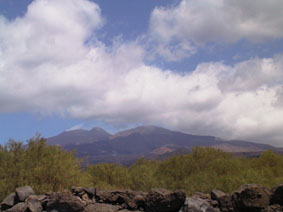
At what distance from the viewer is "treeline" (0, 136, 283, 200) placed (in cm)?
2372

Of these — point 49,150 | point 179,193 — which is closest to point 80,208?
point 179,193

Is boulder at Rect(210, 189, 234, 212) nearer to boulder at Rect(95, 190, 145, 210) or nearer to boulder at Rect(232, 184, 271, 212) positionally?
boulder at Rect(232, 184, 271, 212)

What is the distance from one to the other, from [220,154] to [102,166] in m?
19.9

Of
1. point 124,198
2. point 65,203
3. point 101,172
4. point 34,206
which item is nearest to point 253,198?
point 124,198

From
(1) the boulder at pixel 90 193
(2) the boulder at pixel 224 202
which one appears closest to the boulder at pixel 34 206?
(1) the boulder at pixel 90 193

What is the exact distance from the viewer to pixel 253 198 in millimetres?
11492

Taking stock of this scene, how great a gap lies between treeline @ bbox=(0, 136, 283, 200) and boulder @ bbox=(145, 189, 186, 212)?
1191 centimetres

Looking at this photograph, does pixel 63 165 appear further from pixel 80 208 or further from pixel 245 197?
pixel 245 197

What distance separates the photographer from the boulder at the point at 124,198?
1443 cm

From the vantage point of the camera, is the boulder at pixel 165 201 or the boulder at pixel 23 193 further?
the boulder at pixel 23 193

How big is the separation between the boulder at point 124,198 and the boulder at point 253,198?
4532 millimetres

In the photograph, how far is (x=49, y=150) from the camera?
2773 cm

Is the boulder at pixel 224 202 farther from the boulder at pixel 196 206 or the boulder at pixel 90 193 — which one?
the boulder at pixel 90 193

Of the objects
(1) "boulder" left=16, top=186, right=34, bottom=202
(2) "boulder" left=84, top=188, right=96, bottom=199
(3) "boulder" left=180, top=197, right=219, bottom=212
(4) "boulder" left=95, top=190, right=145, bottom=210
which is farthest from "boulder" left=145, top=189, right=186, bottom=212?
(1) "boulder" left=16, top=186, right=34, bottom=202
